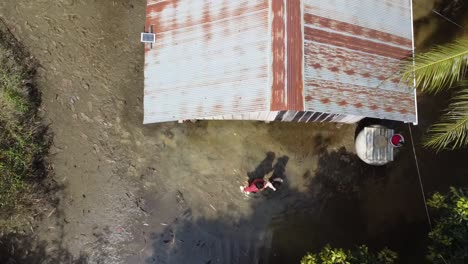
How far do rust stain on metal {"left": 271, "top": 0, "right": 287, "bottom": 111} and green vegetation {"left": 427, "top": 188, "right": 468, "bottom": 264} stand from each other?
5.16 meters

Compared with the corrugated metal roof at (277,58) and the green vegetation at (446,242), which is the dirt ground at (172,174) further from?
the green vegetation at (446,242)

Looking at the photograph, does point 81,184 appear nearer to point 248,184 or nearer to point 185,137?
point 185,137

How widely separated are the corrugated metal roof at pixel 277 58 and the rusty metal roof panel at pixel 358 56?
0.03 m

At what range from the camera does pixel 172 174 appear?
13.8m

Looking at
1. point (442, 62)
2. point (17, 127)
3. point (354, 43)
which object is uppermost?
point (354, 43)

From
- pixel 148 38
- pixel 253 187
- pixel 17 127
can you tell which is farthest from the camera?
pixel 253 187

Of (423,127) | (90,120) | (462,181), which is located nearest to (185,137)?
(90,120)

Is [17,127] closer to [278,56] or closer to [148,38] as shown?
[148,38]

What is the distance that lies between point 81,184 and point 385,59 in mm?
10696

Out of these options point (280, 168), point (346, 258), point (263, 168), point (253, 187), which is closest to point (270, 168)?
point (263, 168)

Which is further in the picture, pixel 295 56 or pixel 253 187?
pixel 253 187

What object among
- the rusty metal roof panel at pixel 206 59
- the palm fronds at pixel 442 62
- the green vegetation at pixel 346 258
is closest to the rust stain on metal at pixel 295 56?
the rusty metal roof panel at pixel 206 59

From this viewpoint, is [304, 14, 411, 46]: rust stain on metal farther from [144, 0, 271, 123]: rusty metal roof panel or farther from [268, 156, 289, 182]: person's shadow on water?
[268, 156, 289, 182]: person's shadow on water

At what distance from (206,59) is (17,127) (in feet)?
21.4
